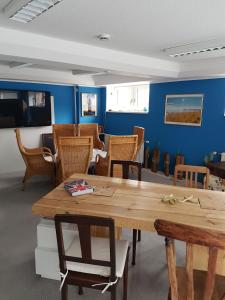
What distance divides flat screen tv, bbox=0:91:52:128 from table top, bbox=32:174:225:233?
3.60 metres

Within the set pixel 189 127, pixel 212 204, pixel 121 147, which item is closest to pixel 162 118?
pixel 189 127

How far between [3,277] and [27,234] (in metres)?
0.68

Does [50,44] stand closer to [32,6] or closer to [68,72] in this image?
[32,6]

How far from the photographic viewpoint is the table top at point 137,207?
5.07 ft

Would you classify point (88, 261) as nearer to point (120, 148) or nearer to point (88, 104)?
point (120, 148)

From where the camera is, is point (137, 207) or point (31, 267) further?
point (31, 267)

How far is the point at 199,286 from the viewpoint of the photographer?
4.46ft

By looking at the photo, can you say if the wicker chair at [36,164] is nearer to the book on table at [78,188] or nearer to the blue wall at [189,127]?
the book on table at [78,188]

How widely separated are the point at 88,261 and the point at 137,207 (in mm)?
532

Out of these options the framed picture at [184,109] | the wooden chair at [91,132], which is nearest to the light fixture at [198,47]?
the framed picture at [184,109]

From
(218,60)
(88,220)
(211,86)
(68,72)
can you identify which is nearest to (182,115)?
(211,86)

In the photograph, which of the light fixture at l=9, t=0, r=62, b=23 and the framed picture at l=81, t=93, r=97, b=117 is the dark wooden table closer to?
the light fixture at l=9, t=0, r=62, b=23

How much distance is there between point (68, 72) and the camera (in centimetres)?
547

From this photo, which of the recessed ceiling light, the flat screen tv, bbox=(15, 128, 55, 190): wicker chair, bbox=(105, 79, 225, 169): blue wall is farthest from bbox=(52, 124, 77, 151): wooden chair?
the recessed ceiling light
